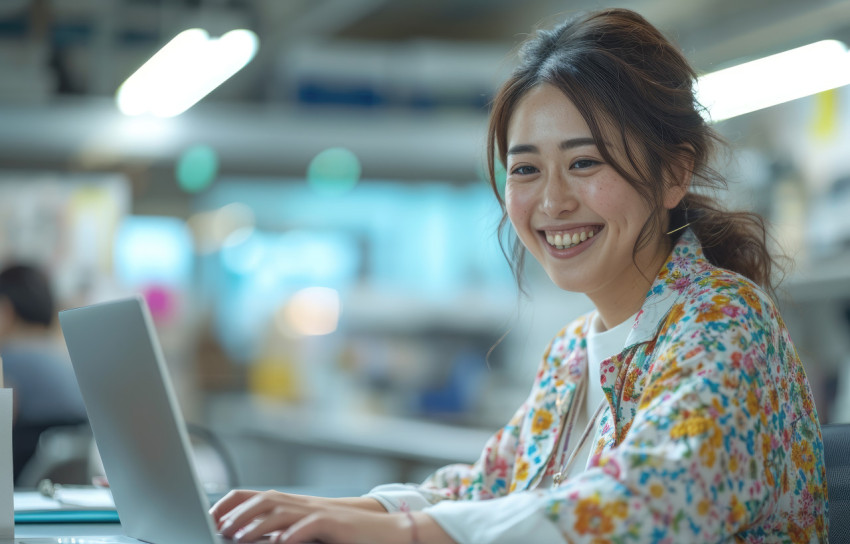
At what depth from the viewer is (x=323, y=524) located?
902 millimetres

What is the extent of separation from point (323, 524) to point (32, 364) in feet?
9.58

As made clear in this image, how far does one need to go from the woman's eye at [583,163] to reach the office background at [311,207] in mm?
2553

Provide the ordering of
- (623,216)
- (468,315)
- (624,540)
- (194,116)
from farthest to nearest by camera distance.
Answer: (468,315), (194,116), (623,216), (624,540)

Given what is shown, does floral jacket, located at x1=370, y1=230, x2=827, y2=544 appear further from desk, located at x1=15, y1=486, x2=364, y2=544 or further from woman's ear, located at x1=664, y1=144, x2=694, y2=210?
desk, located at x1=15, y1=486, x2=364, y2=544

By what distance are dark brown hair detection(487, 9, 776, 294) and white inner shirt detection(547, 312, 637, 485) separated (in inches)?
5.3

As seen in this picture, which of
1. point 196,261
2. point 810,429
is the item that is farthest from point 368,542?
point 196,261

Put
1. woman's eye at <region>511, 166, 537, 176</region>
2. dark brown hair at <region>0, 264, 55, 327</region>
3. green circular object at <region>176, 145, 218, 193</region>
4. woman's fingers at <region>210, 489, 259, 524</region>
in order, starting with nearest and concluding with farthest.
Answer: woman's fingers at <region>210, 489, 259, 524</region> → woman's eye at <region>511, 166, 537, 176</region> → dark brown hair at <region>0, 264, 55, 327</region> → green circular object at <region>176, 145, 218, 193</region>

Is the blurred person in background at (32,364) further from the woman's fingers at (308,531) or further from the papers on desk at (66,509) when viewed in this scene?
the woman's fingers at (308,531)

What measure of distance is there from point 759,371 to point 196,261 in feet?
15.0

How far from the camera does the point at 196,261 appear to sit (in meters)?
5.23

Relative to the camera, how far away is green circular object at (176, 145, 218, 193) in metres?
4.73

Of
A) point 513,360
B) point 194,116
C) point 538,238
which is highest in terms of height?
point 194,116

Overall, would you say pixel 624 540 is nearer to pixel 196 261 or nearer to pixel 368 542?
pixel 368 542

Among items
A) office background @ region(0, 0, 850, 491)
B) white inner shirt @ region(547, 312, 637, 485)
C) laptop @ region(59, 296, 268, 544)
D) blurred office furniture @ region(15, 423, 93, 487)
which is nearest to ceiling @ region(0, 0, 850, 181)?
office background @ region(0, 0, 850, 491)
